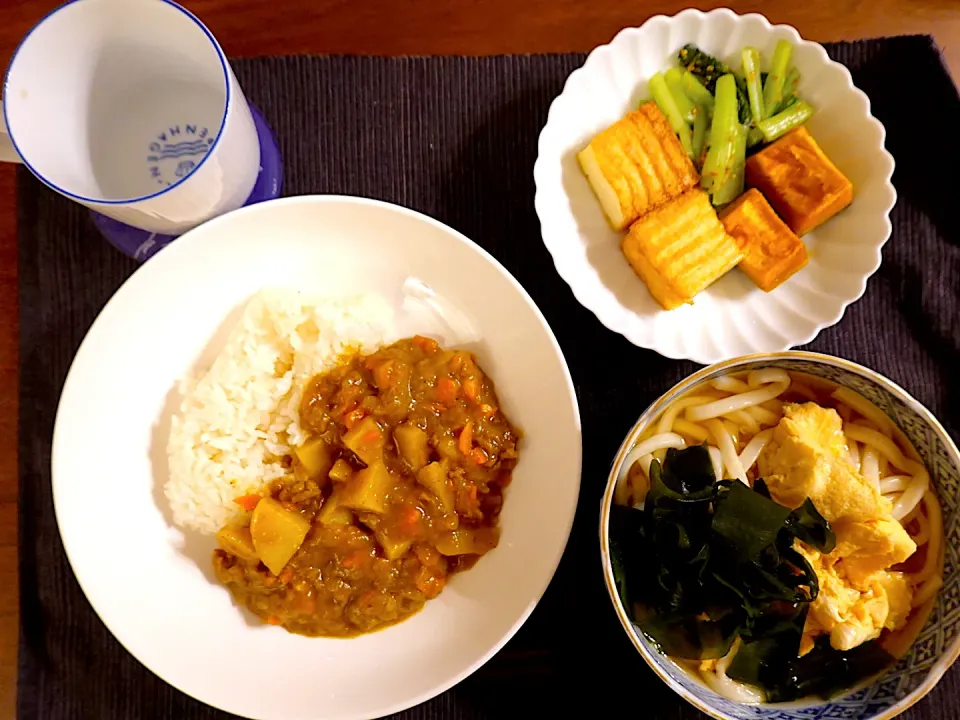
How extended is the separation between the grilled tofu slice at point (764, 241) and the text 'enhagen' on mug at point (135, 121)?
1.39 metres

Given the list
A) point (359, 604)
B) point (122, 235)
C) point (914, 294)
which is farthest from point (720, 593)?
point (122, 235)

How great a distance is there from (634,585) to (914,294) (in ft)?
4.34

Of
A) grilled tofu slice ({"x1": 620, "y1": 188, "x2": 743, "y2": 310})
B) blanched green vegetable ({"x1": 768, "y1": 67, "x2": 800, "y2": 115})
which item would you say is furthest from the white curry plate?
blanched green vegetable ({"x1": 768, "y1": 67, "x2": 800, "y2": 115})

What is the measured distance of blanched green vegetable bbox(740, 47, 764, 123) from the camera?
2.09m

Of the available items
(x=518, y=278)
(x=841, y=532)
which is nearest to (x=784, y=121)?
(x=518, y=278)

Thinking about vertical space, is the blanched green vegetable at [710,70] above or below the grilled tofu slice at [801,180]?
above

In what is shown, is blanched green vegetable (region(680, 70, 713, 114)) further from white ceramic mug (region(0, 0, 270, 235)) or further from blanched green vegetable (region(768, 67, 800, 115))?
white ceramic mug (region(0, 0, 270, 235))

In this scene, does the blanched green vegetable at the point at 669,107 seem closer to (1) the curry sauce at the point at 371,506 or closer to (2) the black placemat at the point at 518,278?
(2) the black placemat at the point at 518,278

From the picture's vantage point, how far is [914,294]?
7.32ft

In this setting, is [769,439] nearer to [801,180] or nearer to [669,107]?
[801,180]

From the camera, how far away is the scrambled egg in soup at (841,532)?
5.55 ft

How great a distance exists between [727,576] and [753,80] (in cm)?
141

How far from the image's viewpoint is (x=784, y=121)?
6.86 feet

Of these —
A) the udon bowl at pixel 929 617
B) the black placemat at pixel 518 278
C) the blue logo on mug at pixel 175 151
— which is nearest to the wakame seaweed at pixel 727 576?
the udon bowl at pixel 929 617
